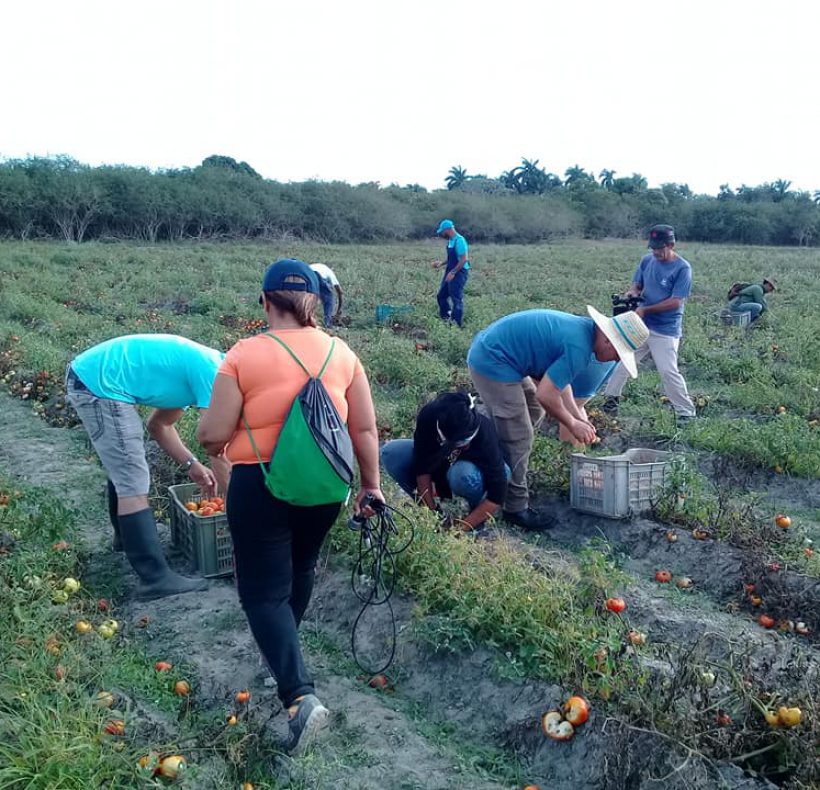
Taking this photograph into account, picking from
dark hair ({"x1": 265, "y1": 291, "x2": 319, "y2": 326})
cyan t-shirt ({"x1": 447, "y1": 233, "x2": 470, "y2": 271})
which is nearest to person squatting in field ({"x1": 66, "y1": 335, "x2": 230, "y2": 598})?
dark hair ({"x1": 265, "y1": 291, "x2": 319, "y2": 326})

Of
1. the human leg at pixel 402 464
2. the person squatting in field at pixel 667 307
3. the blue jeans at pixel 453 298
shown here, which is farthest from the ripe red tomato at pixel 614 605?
the blue jeans at pixel 453 298

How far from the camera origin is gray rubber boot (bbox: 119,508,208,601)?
13.8 feet

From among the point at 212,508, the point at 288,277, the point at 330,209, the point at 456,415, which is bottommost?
the point at 212,508

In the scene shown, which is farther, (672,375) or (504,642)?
(672,375)

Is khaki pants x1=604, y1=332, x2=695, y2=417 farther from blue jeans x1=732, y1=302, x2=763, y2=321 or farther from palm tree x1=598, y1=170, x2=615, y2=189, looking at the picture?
palm tree x1=598, y1=170, x2=615, y2=189

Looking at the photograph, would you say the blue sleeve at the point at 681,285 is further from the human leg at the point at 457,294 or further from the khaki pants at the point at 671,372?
the human leg at the point at 457,294

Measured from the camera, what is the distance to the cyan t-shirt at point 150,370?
13.1 feet

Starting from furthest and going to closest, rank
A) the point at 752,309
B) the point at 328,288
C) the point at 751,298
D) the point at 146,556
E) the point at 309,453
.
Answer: the point at 751,298
the point at 752,309
the point at 328,288
the point at 146,556
the point at 309,453

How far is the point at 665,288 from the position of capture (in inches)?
297

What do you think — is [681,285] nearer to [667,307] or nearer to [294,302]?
[667,307]

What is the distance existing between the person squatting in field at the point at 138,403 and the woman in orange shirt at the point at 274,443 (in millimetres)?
1015

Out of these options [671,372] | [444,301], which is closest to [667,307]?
[671,372]

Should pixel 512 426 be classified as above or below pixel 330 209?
below

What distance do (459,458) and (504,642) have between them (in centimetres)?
161
